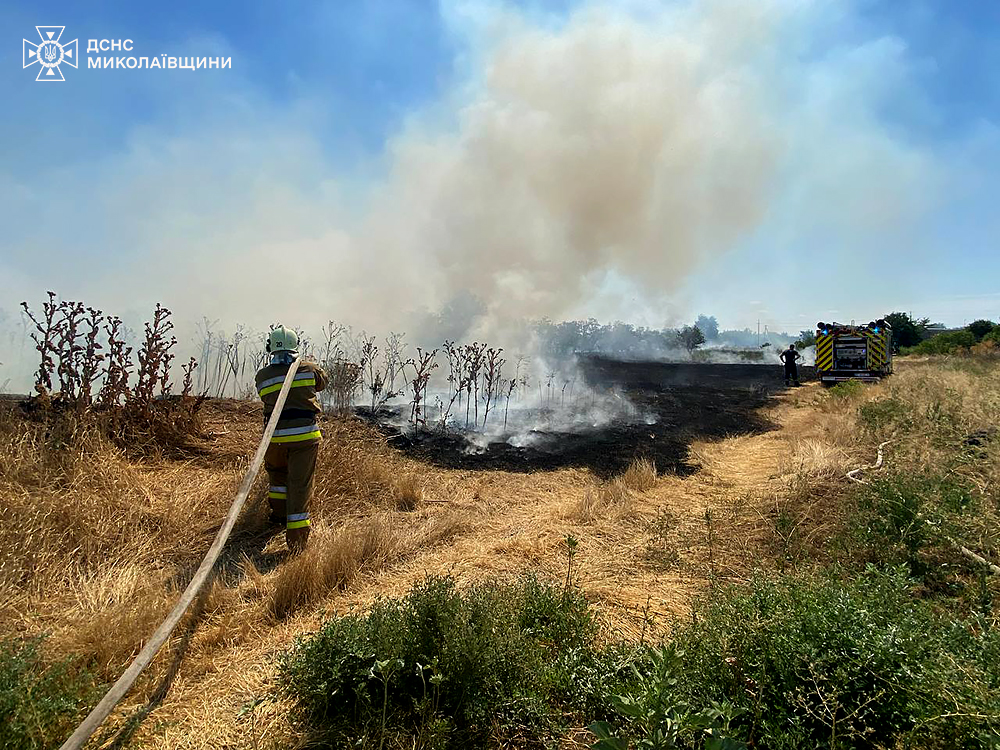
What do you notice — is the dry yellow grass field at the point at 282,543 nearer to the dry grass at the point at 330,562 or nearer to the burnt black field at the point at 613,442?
the dry grass at the point at 330,562

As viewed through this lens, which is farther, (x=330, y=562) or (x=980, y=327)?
(x=980, y=327)

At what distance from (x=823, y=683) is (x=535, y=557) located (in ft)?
7.93

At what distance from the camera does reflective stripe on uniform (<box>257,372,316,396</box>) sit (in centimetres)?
446

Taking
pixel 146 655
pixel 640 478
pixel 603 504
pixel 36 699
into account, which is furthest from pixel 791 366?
pixel 36 699

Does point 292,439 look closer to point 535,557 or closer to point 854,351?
point 535,557

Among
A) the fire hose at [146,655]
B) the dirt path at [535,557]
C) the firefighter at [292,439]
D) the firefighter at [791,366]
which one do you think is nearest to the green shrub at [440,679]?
the dirt path at [535,557]

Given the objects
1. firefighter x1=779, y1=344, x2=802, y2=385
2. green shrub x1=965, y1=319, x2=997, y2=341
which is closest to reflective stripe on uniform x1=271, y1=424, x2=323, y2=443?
firefighter x1=779, y1=344, x2=802, y2=385

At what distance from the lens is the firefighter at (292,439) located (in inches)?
169

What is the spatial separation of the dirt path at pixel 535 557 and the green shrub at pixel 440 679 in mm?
262

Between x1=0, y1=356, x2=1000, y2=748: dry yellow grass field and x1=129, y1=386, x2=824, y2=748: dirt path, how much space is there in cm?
1

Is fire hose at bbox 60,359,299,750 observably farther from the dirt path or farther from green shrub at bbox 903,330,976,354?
green shrub at bbox 903,330,976,354

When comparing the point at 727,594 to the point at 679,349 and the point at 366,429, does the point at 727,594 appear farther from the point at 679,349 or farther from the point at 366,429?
the point at 679,349

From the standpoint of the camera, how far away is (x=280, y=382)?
4520 mm

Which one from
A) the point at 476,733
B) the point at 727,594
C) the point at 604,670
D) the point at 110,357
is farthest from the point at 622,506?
the point at 110,357
